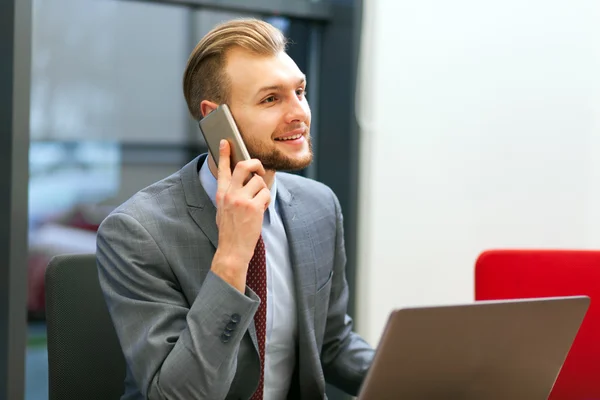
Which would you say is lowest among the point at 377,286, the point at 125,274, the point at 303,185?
the point at 377,286

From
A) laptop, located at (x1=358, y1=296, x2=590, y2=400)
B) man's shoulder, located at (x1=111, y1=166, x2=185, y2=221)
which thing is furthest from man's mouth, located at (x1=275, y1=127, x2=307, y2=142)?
laptop, located at (x1=358, y1=296, x2=590, y2=400)

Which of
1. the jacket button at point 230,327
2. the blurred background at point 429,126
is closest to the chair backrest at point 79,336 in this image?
the jacket button at point 230,327

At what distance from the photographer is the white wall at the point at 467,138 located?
3.22 meters

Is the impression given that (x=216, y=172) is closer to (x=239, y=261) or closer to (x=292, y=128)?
(x=292, y=128)

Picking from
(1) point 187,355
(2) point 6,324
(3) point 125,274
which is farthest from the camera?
(2) point 6,324

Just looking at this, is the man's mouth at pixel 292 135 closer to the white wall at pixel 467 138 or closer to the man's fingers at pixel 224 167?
the man's fingers at pixel 224 167

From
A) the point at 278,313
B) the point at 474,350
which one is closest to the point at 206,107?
the point at 278,313

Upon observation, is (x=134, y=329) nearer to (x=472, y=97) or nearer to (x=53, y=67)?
(x=53, y=67)

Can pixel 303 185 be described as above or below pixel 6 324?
above

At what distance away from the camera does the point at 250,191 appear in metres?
1.41

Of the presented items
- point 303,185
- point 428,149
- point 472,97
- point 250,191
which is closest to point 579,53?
point 472,97

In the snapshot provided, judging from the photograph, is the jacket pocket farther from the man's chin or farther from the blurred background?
the blurred background

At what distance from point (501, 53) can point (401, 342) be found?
252 cm

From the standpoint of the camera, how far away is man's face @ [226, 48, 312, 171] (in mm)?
1560
